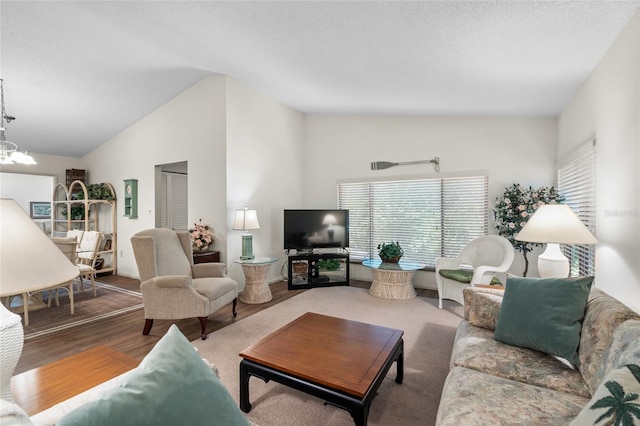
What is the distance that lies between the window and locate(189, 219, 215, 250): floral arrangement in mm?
2334

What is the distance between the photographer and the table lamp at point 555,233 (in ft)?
7.16

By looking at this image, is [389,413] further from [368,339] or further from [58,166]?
[58,166]

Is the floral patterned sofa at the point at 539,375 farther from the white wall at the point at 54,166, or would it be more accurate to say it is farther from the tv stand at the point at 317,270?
the white wall at the point at 54,166

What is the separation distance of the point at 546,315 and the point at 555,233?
2.85ft

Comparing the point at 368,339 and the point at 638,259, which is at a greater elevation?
the point at 638,259

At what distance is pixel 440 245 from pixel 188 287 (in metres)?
3.66

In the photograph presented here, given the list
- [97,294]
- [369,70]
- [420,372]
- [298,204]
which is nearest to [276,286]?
[298,204]

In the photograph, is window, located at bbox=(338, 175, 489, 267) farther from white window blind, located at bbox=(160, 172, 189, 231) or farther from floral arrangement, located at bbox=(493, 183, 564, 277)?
white window blind, located at bbox=(160, 172, 189, 231)

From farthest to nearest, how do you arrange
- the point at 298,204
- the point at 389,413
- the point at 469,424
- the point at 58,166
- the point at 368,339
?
1. the point at 58,166
2. the point at 298,204
3. the point at 368,339
4. the point at 389,413
5. the point at 469,424

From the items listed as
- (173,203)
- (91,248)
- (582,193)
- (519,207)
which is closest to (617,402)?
(582,193)

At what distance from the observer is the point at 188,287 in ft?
9.29

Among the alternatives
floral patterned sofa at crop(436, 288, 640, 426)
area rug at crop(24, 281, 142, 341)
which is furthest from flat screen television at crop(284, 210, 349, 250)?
floral patterned sofa at crop(436, 288, 640, 426)

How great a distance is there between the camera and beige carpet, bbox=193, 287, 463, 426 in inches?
71.4

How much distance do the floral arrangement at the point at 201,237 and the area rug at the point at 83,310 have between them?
107 centimetres
